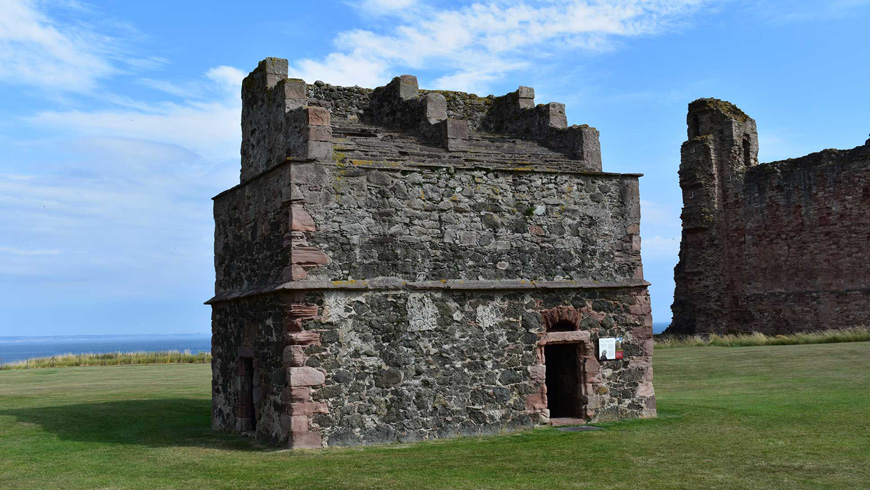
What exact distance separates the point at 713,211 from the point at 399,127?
72.4ft

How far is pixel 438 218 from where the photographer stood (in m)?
14.2

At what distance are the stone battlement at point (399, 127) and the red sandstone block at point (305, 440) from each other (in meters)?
4.18

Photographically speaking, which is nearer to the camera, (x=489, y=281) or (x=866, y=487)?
(x=866, y=487)

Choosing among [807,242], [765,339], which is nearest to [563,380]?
[765,339]

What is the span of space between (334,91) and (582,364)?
6.93 meters

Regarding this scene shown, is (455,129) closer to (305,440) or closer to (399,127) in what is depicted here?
(399,127)

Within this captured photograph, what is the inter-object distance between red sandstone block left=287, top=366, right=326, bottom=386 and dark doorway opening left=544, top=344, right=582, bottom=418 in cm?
444

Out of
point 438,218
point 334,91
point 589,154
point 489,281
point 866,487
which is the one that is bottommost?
point 866,487

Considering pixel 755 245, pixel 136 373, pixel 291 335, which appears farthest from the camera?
pixel 755 245

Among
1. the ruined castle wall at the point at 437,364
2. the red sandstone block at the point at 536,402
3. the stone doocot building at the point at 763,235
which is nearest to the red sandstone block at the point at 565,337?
the ruined castle wall at the point at 437,364

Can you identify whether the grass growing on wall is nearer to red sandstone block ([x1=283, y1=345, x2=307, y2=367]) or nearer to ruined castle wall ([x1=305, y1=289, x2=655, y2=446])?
ruined castle wall ([x1=305, y1=289, x2=655, y2=446])

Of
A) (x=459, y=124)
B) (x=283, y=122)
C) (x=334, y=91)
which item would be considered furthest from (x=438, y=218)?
(x=334, y=91)

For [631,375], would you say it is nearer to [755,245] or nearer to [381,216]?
[381,216]

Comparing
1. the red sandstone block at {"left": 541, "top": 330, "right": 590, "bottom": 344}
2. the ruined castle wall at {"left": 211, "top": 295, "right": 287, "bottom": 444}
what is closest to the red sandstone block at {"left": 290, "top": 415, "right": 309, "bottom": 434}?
the ruined castle wall at {"left": 211, "top": 295, "right": 287, "bottom": 444}
